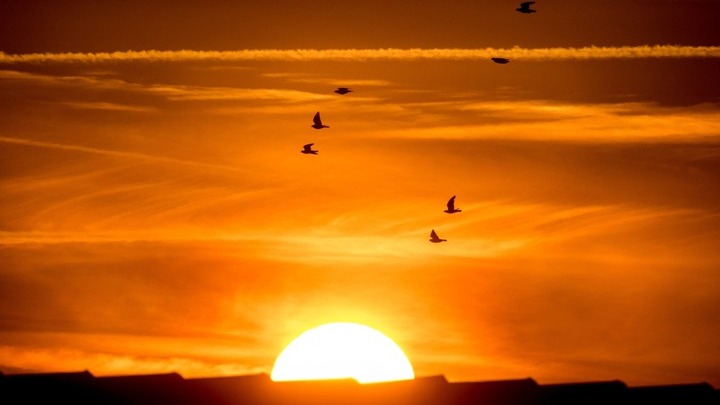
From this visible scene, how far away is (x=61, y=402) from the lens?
77750 mm

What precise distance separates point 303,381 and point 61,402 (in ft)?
33.4

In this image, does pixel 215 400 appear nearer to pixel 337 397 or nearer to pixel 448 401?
pixel 337 397

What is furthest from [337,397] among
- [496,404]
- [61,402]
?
[61,402]

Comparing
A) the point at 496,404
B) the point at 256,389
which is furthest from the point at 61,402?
the point at 496,404

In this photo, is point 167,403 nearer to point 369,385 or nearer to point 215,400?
point 215,400

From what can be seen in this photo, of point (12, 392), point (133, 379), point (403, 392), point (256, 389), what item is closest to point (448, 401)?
point (403, 392)

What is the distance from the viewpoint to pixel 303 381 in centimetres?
7838

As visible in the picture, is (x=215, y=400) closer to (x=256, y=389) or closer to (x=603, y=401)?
(x=256, y=389)

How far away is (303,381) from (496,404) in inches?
325

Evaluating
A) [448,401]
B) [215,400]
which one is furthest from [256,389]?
[448,401]

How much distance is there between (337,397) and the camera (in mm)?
77875

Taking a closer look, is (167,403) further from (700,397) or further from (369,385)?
(700,397)

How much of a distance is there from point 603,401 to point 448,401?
260 inches

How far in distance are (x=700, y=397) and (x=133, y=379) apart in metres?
24.4
